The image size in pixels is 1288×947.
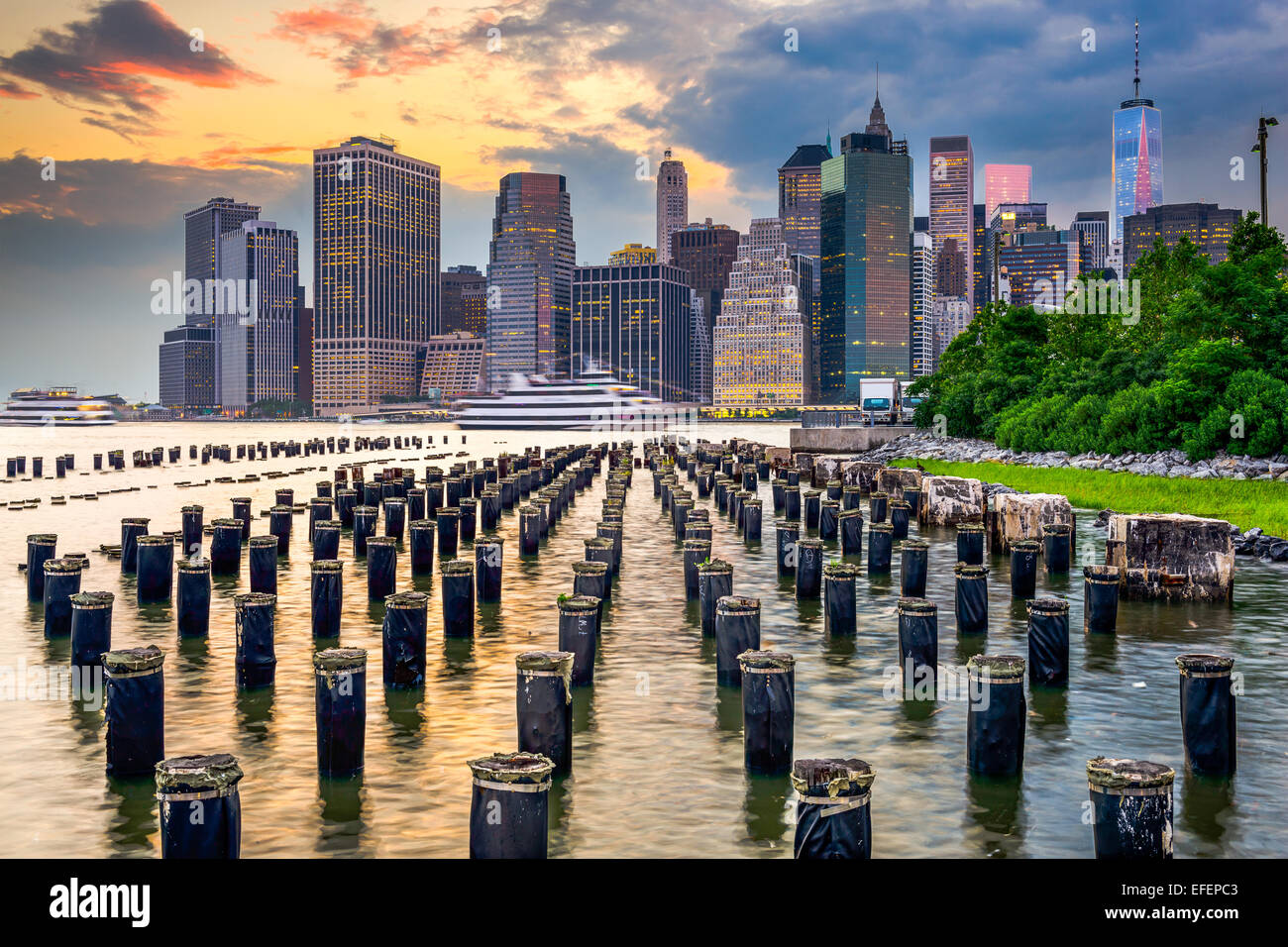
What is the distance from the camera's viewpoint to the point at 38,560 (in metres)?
19.4

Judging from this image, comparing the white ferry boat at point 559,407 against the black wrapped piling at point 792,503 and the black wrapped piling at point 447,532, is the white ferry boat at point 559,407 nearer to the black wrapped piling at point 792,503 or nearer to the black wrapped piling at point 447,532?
the black wrapped piling at point 792,503

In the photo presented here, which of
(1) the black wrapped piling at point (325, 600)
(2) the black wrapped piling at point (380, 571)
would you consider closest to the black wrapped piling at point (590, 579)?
(1) the black wrapped piling at point (325, 600)

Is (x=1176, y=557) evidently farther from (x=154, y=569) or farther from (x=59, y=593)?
(x=59, y=593)

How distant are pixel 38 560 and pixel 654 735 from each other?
14308 millimetres

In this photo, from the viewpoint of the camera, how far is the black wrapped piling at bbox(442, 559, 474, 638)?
1628 centimetres

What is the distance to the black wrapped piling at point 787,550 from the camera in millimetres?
22625

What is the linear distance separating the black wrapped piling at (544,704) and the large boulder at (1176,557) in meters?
13.0

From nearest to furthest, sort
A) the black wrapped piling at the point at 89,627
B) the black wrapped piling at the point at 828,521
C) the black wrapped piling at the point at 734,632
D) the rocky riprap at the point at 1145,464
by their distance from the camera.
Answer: the black wrapped piling at the point at 734,632, the black wrapped piling at the point at 89,627, the rocky riprap at the point at 1145,464, the black wrapped piling at the point at 828,521

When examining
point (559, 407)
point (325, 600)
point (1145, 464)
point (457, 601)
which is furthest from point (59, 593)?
point (559, 407)

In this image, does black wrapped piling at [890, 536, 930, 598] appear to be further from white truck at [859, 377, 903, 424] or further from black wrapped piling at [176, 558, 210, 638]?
white truck at [859, 377, 903, 424]

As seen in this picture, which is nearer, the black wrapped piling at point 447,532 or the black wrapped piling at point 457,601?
the black wrapped piling at point 457,601

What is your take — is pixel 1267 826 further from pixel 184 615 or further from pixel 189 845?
pixel 184 615
